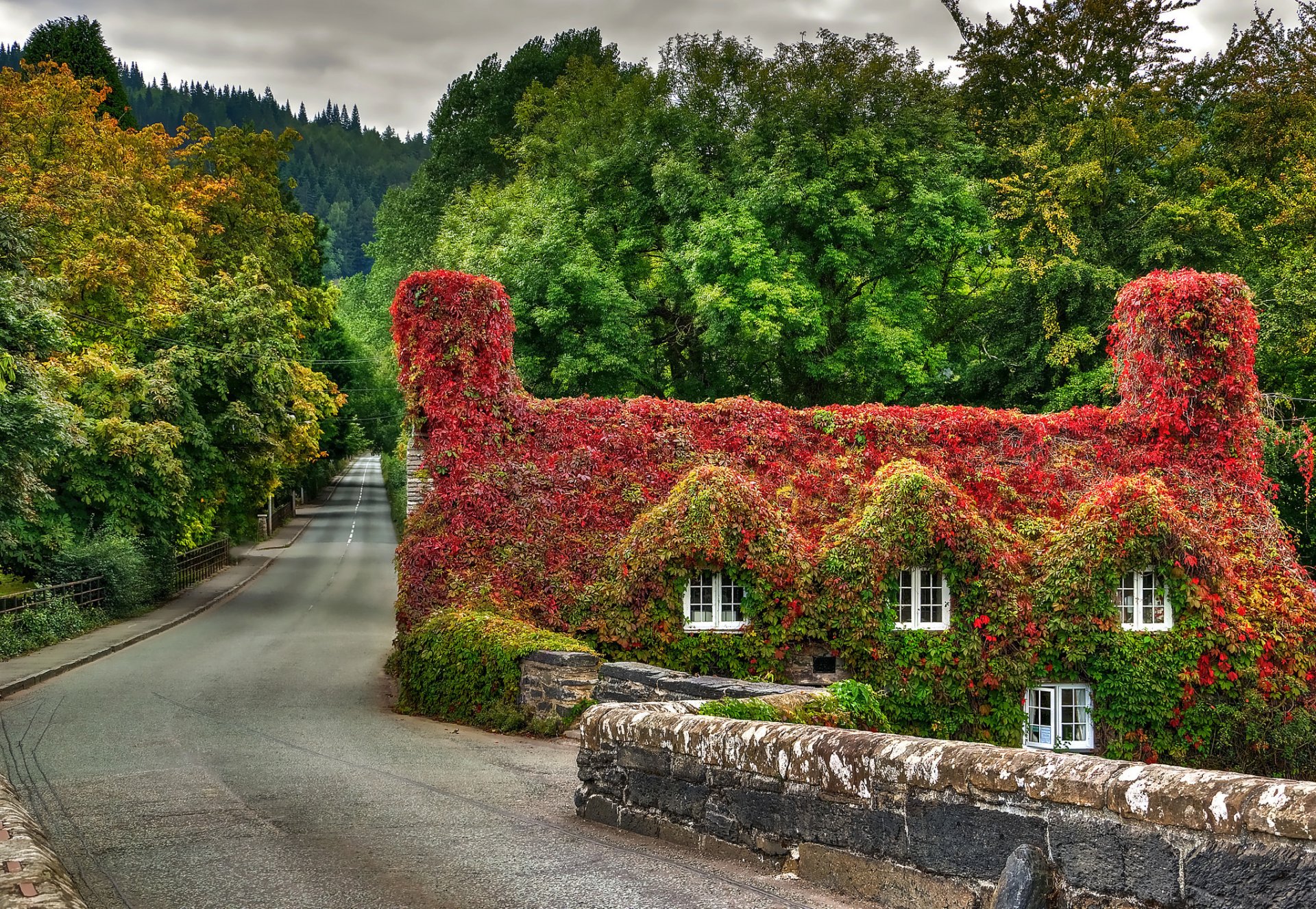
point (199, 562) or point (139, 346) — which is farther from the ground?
point (139, 346)

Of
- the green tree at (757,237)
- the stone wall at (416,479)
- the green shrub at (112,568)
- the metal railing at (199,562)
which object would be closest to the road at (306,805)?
the stone wall at (416,479)

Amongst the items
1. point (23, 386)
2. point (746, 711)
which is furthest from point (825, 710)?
point (23, 386)

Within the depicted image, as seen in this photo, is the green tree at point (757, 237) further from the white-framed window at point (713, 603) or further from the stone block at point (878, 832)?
the stone block at point (878, 832)

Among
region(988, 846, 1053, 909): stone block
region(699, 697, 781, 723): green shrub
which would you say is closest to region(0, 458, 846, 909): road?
region(699, 697, 781, 723): green shrub

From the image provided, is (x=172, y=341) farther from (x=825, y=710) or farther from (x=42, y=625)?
(x=825, y=710)

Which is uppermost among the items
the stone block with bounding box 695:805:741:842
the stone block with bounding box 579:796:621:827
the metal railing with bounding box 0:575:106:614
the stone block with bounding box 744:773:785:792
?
the stone block with bounding box 744:773:785:792

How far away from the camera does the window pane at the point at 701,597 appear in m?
19.3

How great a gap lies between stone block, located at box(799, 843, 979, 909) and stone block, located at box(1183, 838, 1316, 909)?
120 centimetres

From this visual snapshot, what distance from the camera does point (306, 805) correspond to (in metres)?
10.3

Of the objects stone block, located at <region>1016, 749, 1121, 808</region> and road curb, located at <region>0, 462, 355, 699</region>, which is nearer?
stone block, located at <region>1016, 749, 1121, 808</region>

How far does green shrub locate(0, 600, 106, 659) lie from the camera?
1005 inches

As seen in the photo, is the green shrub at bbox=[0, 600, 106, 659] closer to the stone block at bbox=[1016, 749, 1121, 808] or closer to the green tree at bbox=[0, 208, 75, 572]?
the green tree at bbox=[0, 208, 75, 572]

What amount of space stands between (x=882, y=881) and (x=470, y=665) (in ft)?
37.8

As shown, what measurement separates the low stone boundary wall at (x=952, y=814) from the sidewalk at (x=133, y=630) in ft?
56.3
